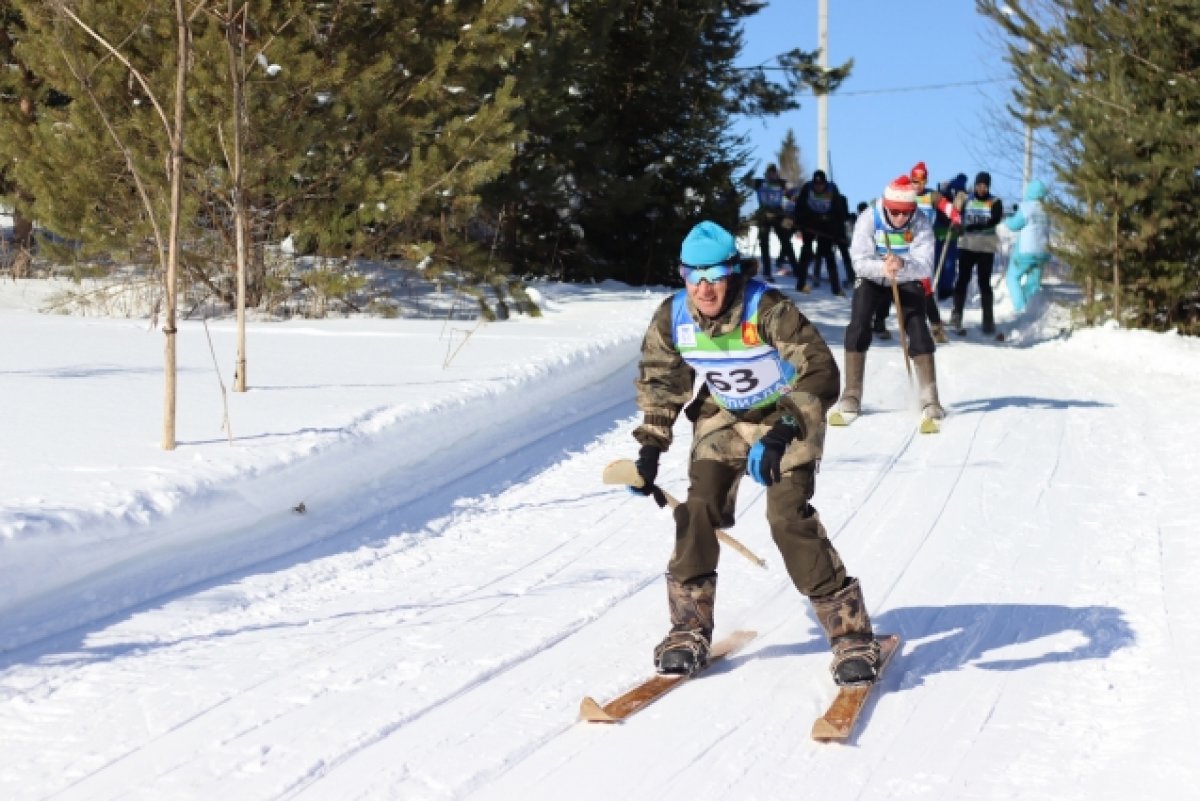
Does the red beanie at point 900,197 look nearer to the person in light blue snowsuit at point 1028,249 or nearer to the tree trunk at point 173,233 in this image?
the tree trunk at point 173,233

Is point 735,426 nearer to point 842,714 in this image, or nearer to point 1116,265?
point 842,714

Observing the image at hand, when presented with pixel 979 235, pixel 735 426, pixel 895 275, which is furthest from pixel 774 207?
pixel 735 426

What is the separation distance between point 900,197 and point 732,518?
5.29 m

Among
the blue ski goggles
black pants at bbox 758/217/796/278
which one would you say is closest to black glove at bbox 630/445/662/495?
the blue ski goggles

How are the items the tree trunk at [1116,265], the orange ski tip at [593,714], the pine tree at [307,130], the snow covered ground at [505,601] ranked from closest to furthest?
the snow covered ground at [505,601] < the orange ski tip at [593,714] < the pine tree at [307,130] < the tree trunk at [1116,265]

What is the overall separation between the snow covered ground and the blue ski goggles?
1336 millimetres

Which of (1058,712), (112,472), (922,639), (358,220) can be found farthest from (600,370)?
(1058,712)

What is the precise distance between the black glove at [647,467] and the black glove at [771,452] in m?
0.44

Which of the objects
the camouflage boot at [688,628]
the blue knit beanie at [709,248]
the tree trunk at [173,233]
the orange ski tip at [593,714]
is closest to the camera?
the orange ski tip at [593,714]

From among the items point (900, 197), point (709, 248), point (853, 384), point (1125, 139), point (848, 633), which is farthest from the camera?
point (1125, 139)

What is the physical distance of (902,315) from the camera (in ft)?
32.1

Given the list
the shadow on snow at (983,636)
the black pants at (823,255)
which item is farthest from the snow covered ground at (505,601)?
the black pants at (823,255)

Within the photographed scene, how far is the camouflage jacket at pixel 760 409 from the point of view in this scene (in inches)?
172

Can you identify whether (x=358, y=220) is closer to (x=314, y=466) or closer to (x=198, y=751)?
(x=314, y=466)
